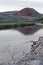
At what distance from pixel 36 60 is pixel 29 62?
28cm

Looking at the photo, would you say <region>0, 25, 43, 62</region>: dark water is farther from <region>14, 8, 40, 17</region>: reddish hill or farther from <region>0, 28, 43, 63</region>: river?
<region>14, 8, 40, 17</region>: reddish hill

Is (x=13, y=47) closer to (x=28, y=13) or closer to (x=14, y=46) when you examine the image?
(x=14, y=46)

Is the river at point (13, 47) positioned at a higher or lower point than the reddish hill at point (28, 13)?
higher

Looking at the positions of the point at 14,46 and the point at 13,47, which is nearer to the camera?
the point at 13,47

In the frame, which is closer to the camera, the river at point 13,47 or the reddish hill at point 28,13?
the river at point 13,47

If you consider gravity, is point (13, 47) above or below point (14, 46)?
above

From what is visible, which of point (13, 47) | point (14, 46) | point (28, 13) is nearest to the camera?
point (13, 47)

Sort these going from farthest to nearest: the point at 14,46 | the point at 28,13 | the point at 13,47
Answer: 1. the point at 28,13
2. the point at 14,46
3. the point at 13,47

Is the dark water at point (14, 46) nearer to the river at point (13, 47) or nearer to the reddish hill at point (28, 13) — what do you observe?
the river at point (13, 47)

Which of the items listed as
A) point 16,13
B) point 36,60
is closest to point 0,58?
point 36,60

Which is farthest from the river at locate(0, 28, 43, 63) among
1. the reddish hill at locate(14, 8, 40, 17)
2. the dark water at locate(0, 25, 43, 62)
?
the reddish hill at locate(14, 8, 40, 17)

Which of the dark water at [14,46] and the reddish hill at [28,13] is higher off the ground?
the dark water at [14,46]

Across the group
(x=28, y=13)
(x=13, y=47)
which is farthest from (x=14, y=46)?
(x=28, y=13)

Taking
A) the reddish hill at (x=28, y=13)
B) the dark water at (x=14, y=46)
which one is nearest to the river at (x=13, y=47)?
the dark water at (x=14, y=46)
